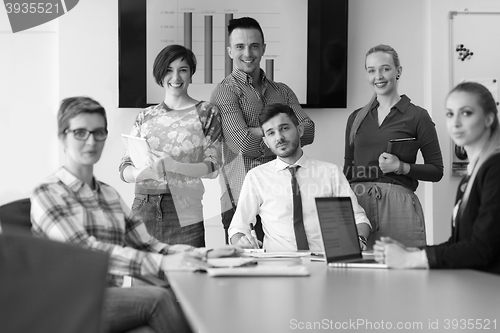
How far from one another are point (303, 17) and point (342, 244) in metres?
2.24

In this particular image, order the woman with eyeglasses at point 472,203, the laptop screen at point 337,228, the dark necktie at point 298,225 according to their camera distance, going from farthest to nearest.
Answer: the dark necktie at point 298,225 → the laptop screen at point 337,228 → the woman with eyeglasses at point 472,203

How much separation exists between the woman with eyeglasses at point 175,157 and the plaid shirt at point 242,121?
0.06m

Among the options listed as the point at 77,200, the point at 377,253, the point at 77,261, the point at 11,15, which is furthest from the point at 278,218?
the point at 11,15

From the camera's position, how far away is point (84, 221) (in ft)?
6.43

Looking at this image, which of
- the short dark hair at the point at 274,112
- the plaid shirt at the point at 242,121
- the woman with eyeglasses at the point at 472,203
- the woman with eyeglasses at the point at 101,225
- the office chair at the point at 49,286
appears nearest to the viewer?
the office chair at the point at 49,286

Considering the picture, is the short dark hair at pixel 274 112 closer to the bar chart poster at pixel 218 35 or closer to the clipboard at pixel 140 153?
the clipboard at pixel 140 153

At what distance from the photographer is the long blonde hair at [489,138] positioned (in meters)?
1.91

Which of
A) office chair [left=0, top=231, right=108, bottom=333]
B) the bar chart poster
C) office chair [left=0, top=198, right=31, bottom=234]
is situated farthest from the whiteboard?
office chair [left=0, top=231, right=108, bottom=333]

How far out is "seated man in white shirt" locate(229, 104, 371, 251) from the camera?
2824 mm

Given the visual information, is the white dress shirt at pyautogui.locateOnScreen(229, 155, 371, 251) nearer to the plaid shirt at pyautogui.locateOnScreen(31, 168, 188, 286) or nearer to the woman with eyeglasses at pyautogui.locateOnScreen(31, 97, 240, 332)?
the woman with eyeglasses at pyautogui.locateOnScreen(31, 97, 240, 332)

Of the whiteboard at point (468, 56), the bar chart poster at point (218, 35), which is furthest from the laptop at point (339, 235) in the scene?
the whiteboard at point (468, 56)

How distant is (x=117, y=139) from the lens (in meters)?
3.88

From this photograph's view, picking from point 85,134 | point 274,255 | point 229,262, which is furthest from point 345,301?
point 85,134

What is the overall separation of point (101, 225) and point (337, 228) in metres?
0.77
